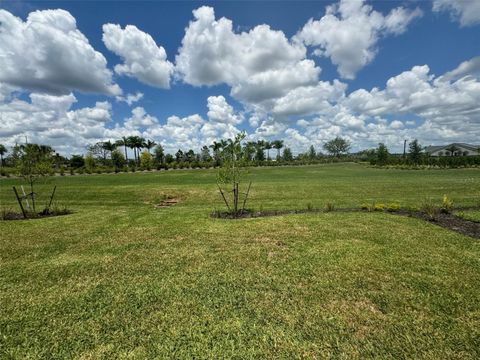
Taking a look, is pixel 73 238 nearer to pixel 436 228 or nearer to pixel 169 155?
pixel 436 228

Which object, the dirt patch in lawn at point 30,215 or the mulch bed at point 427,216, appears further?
the dirt patch in lawn at point 30,215

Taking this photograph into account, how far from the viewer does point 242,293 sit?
436 centimetres

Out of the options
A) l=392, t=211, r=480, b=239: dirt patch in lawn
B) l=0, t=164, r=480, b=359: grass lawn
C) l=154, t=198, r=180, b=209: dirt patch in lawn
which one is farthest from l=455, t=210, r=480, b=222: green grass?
l=154, t=198, r=180, b=209: dirt patch in lawn

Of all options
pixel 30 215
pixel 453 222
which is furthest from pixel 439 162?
pixel 30 215

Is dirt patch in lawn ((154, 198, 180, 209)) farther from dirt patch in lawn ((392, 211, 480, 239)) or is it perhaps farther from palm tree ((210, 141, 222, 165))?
dirt patch in lawn ((392, 211, 480, 239))

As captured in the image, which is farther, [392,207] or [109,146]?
[109,146]

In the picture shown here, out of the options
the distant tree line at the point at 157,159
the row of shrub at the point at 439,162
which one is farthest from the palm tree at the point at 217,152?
the row of shrub at the point at 439,162

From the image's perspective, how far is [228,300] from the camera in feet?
13.6

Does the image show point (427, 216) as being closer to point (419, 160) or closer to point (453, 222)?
point (453, 222)

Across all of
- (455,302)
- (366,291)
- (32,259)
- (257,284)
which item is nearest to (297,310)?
(257,284)

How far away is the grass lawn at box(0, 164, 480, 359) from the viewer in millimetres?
3178

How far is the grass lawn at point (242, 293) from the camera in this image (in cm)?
318

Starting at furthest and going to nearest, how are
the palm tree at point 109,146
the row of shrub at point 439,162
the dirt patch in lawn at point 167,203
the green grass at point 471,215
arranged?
the palm tree at point 109,146
the row of shrub at point 439,162
the dirt patch in lawn at point 167,203
the green grass at point 471,215

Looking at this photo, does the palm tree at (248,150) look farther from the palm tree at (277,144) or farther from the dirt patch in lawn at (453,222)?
the palm tree at (277,144)
